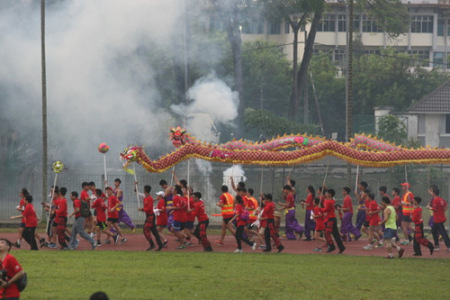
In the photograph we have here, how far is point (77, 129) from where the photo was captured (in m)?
40.9

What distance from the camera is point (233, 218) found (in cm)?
2106

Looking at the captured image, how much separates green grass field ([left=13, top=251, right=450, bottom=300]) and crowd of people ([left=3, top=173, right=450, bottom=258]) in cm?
73

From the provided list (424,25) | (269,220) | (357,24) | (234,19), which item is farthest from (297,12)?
(269,220)

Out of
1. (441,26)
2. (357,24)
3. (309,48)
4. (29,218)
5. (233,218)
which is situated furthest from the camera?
(441,26)

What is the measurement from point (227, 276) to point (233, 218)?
5.23 metres

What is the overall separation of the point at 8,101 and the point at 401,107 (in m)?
31.8

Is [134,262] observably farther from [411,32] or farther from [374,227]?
[411,32]

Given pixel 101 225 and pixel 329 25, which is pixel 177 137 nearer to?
pixel 101 225

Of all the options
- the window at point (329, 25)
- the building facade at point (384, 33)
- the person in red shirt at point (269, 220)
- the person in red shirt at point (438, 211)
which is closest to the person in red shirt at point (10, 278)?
the person in red shirt at point (269, 220)

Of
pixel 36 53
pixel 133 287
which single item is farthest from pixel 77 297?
pixel 36 53

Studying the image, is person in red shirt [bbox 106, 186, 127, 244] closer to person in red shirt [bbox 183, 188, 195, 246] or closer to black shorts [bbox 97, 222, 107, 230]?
black shorts [bbox 97, 222, 107, 230]

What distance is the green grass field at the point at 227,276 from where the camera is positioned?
14.0 m

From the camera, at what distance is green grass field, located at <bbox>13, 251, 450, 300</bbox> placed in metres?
14.0

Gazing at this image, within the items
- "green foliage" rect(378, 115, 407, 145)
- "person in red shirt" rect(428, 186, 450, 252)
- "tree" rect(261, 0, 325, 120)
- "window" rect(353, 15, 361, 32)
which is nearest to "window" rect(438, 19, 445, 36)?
"window" rect(353, 15, 361, 32)
